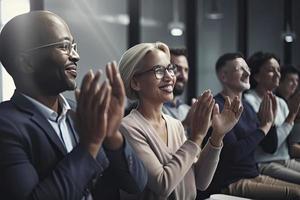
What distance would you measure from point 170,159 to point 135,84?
0.20m

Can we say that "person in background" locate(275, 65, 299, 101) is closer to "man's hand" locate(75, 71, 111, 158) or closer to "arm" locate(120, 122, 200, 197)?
"arm" locate(120, 122, 200, 197)

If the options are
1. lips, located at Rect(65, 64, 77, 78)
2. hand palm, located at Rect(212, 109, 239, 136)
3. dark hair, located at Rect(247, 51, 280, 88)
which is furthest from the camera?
dark hair, located at Rect(247, 51, 280, 88)

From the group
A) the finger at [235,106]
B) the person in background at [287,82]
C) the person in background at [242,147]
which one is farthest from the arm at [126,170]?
the person in background at [287,82]

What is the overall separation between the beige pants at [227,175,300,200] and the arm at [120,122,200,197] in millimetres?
578

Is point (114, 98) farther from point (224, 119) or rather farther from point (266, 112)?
point (266, 112)

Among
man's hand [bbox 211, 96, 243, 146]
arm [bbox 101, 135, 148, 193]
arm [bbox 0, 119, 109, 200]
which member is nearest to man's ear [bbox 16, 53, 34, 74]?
arm [bbox 0, 119, 109, 200]

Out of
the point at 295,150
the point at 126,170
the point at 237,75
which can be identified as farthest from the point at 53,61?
the point at 295,150

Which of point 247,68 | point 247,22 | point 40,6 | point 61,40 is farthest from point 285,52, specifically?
point 61,40

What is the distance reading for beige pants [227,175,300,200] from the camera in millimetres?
1477

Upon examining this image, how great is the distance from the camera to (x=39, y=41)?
2.39 feet

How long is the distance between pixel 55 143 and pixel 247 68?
0.79 m

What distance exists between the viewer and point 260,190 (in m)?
1.51

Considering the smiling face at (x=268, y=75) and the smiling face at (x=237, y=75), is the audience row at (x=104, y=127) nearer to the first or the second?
the smiling face at (x=237, y=75)

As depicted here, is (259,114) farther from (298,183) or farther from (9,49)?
(9,49)
